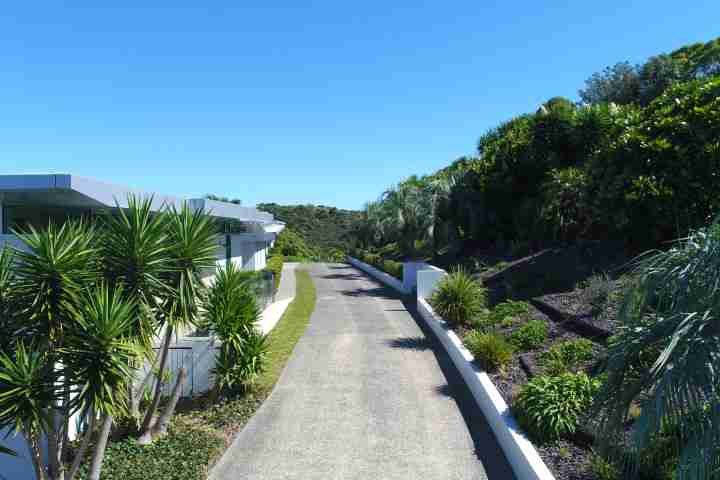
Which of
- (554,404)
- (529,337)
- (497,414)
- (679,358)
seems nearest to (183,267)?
→ (497,414)

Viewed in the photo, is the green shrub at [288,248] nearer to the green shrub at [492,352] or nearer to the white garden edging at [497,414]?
the white garden edging at [497,414]

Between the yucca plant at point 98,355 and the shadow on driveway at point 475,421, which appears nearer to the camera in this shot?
the yucca plant at point 98,355

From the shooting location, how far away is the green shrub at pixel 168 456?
22.5ft

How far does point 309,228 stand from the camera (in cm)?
7775

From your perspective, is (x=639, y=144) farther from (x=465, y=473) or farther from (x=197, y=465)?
(x=197, y=465)

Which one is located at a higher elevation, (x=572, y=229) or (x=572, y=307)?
(x=572, y=229)

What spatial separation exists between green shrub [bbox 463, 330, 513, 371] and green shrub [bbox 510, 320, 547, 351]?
13.7 inches

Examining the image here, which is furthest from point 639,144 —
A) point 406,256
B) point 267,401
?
point 406,256

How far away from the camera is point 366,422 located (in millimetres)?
8469

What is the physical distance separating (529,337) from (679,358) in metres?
7.58

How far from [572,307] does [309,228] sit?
6717cm

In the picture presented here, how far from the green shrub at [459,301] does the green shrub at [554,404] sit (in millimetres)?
6187

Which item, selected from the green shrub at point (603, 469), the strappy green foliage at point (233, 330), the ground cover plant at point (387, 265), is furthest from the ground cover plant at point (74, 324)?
the ground cover plant at point (387, 265)

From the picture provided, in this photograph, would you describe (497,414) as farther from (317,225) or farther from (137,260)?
(317,225)
